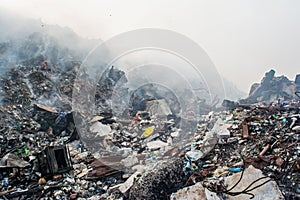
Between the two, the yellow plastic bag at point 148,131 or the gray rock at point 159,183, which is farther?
the yellow plastic bag at point 148,131

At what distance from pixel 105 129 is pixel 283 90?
1112 centimetres

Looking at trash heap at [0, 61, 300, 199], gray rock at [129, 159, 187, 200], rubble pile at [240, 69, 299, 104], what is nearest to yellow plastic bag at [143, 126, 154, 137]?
trash heap at [0, 61, 300, 199]

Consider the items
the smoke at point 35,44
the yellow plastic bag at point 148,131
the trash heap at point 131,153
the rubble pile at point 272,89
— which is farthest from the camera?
the rubble pile at point 272,89

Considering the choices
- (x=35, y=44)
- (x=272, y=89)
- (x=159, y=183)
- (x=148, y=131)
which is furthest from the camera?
(x=272, y=89)

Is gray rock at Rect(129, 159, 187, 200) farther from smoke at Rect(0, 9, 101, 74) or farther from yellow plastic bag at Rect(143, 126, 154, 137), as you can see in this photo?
smoke at Rect(0, 9, 101, 74)

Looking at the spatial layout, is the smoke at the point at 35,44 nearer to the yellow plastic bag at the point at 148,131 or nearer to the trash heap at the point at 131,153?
the trash heap at the point at 131,153

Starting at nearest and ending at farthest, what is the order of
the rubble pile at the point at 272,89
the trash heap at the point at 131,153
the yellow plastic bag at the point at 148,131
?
the trash heap at the point at 131,153
the yellow plastic bag at the point at 148,131
the rubble pile at the point at 272,89

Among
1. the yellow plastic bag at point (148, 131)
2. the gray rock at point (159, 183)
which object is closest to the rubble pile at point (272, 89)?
the yellow plastic bag at point (148, 131)

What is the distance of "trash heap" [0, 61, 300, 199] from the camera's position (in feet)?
9.00

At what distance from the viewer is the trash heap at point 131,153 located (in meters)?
2.74

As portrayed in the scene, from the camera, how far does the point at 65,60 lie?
8.75 metres

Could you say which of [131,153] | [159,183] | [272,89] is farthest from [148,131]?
[272,89]

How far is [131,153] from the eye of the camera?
471 centimetres

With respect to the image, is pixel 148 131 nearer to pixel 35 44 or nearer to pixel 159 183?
pixel 159 183
